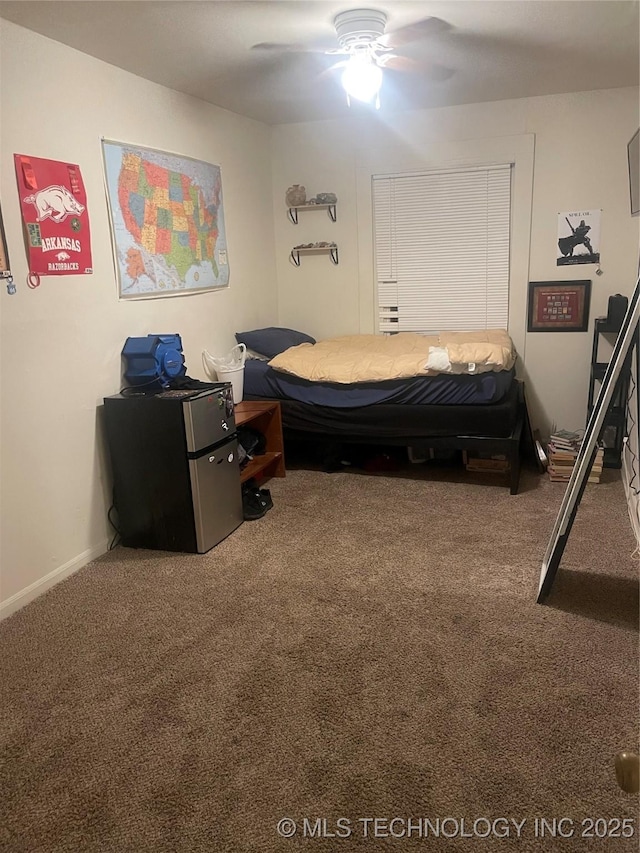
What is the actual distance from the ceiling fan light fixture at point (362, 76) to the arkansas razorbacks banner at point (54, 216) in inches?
52.1

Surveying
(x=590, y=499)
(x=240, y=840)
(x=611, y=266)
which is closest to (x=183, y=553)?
(x=240, y=840)

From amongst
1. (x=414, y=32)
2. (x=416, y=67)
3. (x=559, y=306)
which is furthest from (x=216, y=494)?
(x=559, y=306)

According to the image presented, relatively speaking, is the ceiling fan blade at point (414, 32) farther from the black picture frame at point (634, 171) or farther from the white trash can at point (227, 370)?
the white trash can at point (227, 370)

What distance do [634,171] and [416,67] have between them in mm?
1388

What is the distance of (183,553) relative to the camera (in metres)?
2.99

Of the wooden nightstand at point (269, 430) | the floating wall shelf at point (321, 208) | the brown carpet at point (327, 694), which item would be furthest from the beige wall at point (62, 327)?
the floating wall shelf at point (321, 208)

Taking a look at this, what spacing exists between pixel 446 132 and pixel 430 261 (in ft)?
2.83

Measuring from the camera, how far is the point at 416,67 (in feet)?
10.6

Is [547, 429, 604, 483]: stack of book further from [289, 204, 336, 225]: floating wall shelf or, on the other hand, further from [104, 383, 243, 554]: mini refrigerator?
[289, 204, 336, 225]: floating wall shelf

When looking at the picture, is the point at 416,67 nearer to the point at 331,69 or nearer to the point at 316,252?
the point at 331,69

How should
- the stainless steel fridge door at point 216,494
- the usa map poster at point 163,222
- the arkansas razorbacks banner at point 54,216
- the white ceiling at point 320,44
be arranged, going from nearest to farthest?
1. the white ceiling at point 320,44
2. the arkansas razorbacks banner at point 54,216
3. the stainless steel fridge door at point 216,494
4. the usa map poster at point 163,222

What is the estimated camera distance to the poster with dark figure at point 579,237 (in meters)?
4.05

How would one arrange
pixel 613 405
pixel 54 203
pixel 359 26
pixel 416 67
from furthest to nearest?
pixel 613 405 < pixel 416 67 < pixel 54 203 < pixel 359 26

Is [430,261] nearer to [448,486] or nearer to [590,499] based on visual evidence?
[448,486]
